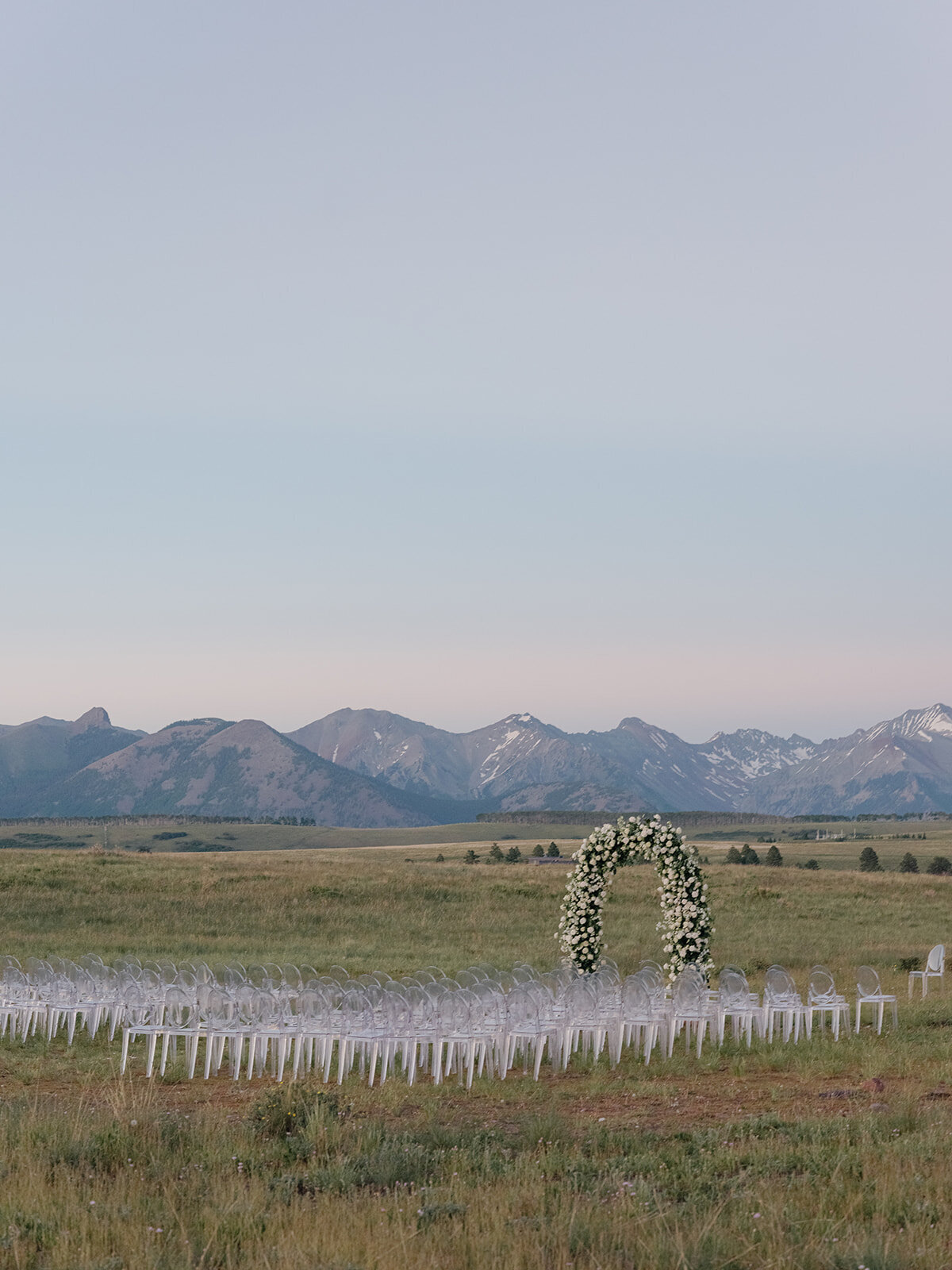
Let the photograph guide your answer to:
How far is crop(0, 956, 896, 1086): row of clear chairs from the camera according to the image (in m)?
13.1

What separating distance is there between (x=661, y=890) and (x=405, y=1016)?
7554 millimetres

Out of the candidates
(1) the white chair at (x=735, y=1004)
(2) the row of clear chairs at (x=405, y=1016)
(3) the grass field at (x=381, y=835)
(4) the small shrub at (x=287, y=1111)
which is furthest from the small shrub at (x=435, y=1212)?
(3) the grass field at (x=381, y=835)

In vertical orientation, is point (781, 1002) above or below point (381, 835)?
above

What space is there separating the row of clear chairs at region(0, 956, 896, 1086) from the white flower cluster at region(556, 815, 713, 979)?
6.61 ft

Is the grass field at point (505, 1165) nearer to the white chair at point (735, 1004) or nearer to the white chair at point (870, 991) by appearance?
the white chair at point (870, 991)

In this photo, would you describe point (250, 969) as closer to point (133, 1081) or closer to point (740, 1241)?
point (133, 1081)

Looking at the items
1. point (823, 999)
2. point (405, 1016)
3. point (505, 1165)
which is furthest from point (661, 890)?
point (505, 1165)

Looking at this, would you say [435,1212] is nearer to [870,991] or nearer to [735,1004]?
[735,1004]

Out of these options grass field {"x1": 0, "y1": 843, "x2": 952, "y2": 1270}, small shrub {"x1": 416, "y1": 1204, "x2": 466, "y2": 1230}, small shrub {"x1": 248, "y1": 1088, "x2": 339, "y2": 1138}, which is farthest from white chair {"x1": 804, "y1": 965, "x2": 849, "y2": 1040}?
small shrub {"x1": 416, "y1": 1204, "x2": 466, "y2": 1230}

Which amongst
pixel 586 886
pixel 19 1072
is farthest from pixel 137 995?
pixel 586 886

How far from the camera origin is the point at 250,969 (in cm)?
1964

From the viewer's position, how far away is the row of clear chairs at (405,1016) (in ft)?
42.9

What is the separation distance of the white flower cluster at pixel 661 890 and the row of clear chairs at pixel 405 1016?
2.01m

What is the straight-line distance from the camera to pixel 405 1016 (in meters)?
13.0
